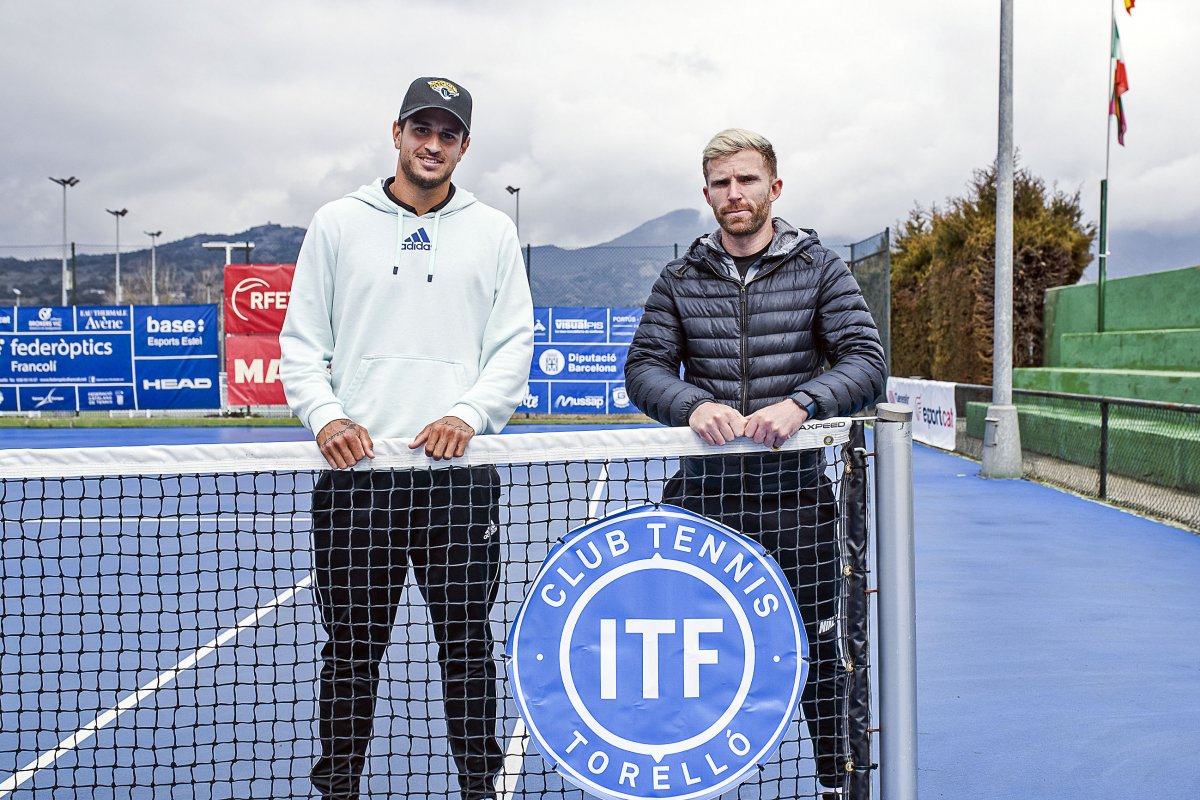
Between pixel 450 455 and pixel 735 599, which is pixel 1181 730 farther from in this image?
pixel 450 455

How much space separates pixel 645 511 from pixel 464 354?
69 centimetres

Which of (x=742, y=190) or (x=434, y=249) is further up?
(x=742, y=190)

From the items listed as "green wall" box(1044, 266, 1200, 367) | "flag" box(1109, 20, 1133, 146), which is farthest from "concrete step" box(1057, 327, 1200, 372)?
"flag" box(1109, 20, 1133, 146)

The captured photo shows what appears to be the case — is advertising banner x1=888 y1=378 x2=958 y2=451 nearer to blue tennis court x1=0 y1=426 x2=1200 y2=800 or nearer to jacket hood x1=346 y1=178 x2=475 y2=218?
blue tennis court x1=0 y1=426 x2=1200 y2=800

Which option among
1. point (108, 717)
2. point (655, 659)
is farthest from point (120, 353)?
point (655, 659)

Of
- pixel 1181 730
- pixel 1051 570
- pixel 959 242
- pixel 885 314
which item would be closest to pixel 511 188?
pixel 959 242

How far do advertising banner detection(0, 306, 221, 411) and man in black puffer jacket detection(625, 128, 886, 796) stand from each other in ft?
58.2

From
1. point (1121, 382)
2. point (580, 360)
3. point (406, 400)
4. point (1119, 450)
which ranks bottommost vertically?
point (1119, 450)

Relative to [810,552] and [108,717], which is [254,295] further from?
[810,552]

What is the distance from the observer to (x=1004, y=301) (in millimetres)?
11586

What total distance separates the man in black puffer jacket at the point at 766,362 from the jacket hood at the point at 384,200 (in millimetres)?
589

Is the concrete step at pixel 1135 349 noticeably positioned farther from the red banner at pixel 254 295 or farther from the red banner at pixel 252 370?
the red banner at pixel 252 370

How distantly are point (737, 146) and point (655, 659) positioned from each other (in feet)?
4.36

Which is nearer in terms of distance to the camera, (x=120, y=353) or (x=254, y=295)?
(x=254, y=295)
